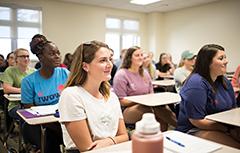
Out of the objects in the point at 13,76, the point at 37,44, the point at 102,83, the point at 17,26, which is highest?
the point at 17,26

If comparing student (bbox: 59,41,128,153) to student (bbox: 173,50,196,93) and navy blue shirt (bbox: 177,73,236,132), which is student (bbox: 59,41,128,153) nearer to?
navy blue shirt (bbox: 177,73,236,132)

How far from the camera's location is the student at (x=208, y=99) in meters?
1.88

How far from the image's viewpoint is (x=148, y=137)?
2.38 feet

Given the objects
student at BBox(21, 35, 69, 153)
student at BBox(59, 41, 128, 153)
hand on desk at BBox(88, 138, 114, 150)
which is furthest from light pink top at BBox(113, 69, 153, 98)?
hand on desk at BBox(88, 138, 114, 150)

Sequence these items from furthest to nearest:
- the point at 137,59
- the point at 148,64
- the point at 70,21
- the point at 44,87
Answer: the point at 70,21 < the point at 148,64 < the point at 137,59 < the point at 44,87

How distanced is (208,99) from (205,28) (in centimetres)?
595

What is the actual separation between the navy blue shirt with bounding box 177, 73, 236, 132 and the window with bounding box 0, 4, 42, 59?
5271 mm

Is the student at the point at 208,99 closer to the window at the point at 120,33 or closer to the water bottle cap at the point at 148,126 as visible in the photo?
the water bottle cap at the point at 148,126

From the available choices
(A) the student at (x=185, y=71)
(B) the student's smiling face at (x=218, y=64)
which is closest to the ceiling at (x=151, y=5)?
(A) the student at (x=185, y=71)

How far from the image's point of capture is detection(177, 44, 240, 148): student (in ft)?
6.16

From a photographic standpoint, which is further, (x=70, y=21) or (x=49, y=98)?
(x=70, y=21)

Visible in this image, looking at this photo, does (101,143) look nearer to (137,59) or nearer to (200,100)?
(200,100)

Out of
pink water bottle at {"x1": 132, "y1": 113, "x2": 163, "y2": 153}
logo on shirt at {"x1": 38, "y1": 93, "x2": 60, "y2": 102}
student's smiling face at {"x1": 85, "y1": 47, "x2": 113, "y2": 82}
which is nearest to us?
pink water bottle at {"x1": 132, "y1": 113, "x2": 163, "y2": 153}

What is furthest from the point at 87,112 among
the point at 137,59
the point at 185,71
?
the point at 185,71
